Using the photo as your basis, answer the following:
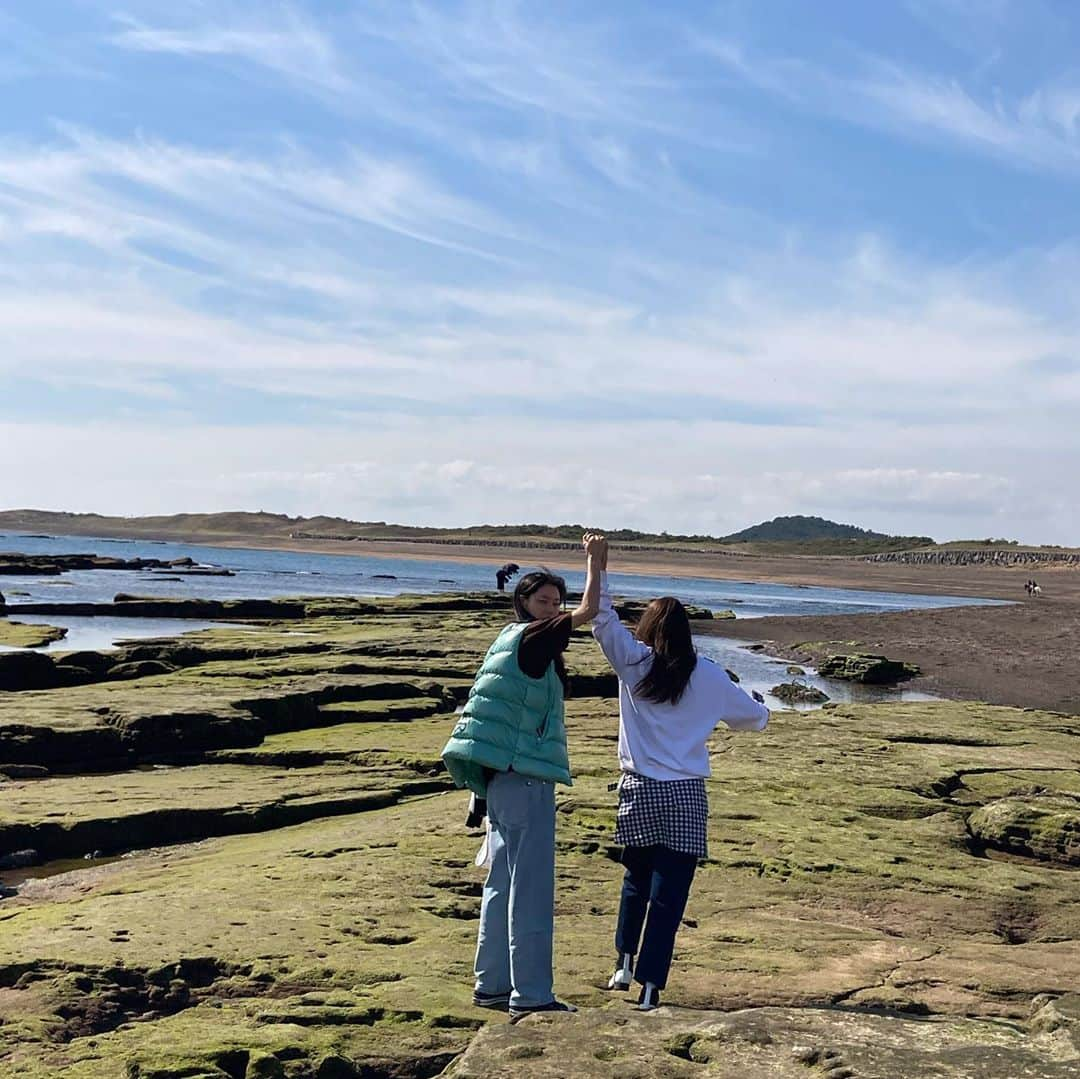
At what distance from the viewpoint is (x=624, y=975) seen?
634 centimetres

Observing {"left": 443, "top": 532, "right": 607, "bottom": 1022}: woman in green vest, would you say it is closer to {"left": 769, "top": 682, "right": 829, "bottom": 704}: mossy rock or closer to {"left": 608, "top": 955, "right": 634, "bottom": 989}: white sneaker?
{"left": 608, "top": 955, "right": 634, "bottom": 989}: white sneaker

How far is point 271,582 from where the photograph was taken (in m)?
71.9

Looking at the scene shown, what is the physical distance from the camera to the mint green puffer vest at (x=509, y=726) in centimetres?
595

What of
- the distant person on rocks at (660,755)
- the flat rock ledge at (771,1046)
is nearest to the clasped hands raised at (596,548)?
the distant person on rocks at (660,755)

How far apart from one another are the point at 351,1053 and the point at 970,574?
11224cm

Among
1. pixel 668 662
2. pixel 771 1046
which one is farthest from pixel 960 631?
pixel 771 1046

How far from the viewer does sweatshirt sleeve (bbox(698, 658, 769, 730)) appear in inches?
253

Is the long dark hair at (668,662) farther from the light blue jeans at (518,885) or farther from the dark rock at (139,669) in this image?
the dark rock at (139,669)

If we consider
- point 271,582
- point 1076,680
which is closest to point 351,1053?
point 1076,680

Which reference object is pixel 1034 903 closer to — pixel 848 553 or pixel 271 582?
pixel 271 582

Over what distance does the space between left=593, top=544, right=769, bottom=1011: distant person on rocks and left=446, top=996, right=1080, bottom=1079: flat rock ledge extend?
104 centimetres

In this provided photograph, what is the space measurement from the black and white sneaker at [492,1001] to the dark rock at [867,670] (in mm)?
25348

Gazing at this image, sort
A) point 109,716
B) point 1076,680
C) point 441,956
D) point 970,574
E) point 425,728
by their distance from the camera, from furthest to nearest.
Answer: point 970,574
point 1076,680
point 425,728
point 109,716
point 441,956

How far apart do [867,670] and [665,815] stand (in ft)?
83.6
